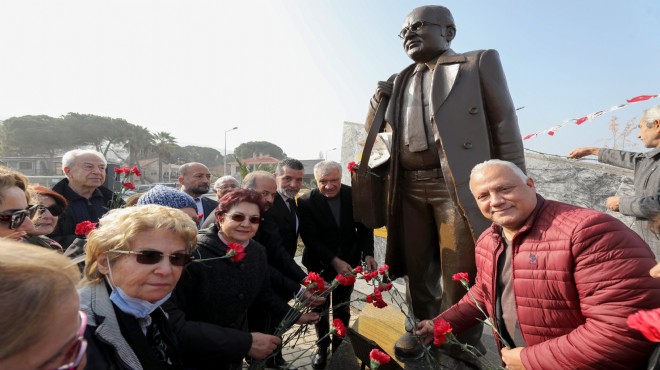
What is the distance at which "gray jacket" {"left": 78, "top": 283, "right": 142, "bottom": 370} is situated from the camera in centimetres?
124

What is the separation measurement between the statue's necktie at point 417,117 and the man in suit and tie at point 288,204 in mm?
1393

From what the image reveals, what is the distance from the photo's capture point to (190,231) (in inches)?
Result: 59.5

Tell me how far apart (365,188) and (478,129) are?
35.0 inches

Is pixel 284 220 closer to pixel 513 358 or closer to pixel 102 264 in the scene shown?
pixel 102 264

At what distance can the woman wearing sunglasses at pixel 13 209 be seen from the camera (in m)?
1.68

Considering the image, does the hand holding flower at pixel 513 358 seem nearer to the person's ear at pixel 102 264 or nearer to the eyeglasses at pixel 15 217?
the person's ear at pixel 102 264

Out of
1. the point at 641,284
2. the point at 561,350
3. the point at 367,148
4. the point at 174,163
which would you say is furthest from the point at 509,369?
the point at 174,163

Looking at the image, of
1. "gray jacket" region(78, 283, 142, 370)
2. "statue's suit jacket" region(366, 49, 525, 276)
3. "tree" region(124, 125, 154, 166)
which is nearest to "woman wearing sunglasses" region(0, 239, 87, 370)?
"gray jacket" region(78, 283, 142, 370)

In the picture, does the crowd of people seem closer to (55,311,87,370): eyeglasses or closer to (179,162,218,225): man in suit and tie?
(55,311,87,370): eyeglasses

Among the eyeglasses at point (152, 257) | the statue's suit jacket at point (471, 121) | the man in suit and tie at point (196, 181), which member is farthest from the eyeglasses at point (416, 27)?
the man in suit and tie at point (196, 181)

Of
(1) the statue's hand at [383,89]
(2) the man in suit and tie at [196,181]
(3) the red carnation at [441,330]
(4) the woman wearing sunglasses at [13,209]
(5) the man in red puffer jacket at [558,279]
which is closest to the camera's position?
(5) the man in red puffer jacket at [558,279]

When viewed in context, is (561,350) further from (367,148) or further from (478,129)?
(367,148)

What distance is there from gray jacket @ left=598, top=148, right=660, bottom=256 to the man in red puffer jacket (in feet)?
5.09

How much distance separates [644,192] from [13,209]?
4025mm
